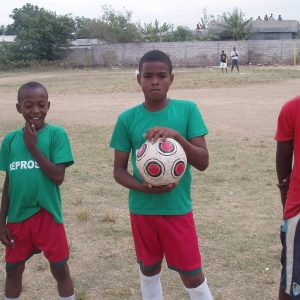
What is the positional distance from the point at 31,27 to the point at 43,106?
142 ft

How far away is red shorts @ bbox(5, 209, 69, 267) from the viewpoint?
303 centimetres

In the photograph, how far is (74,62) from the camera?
4306cm

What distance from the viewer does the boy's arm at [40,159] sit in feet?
9.62

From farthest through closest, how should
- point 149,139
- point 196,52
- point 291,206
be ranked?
point 196,52
point 149,139
point 291,206

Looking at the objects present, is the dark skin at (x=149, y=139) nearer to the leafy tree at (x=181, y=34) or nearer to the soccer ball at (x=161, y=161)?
the soccer ball at (x=161, y=161)

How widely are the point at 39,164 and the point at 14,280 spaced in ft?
2.50

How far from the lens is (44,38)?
43.0m

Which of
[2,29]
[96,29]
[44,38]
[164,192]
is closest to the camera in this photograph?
[164,192]

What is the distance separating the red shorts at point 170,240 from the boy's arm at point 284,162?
1.81 feet

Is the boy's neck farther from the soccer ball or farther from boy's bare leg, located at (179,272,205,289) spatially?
boy's bare leg, located at (179,272,205,289)

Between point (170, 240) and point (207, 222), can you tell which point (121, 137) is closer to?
point (170, 240)

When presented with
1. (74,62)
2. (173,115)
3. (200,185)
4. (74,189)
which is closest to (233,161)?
(200,185)

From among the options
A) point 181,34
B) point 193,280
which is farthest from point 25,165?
point 181,34

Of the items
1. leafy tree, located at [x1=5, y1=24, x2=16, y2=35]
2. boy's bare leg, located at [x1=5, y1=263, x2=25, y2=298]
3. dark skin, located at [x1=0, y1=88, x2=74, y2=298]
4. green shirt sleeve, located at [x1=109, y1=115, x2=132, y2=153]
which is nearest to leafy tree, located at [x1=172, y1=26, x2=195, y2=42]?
dark skin, located at [x1=0, y1=88, x2=74, y2=298]
